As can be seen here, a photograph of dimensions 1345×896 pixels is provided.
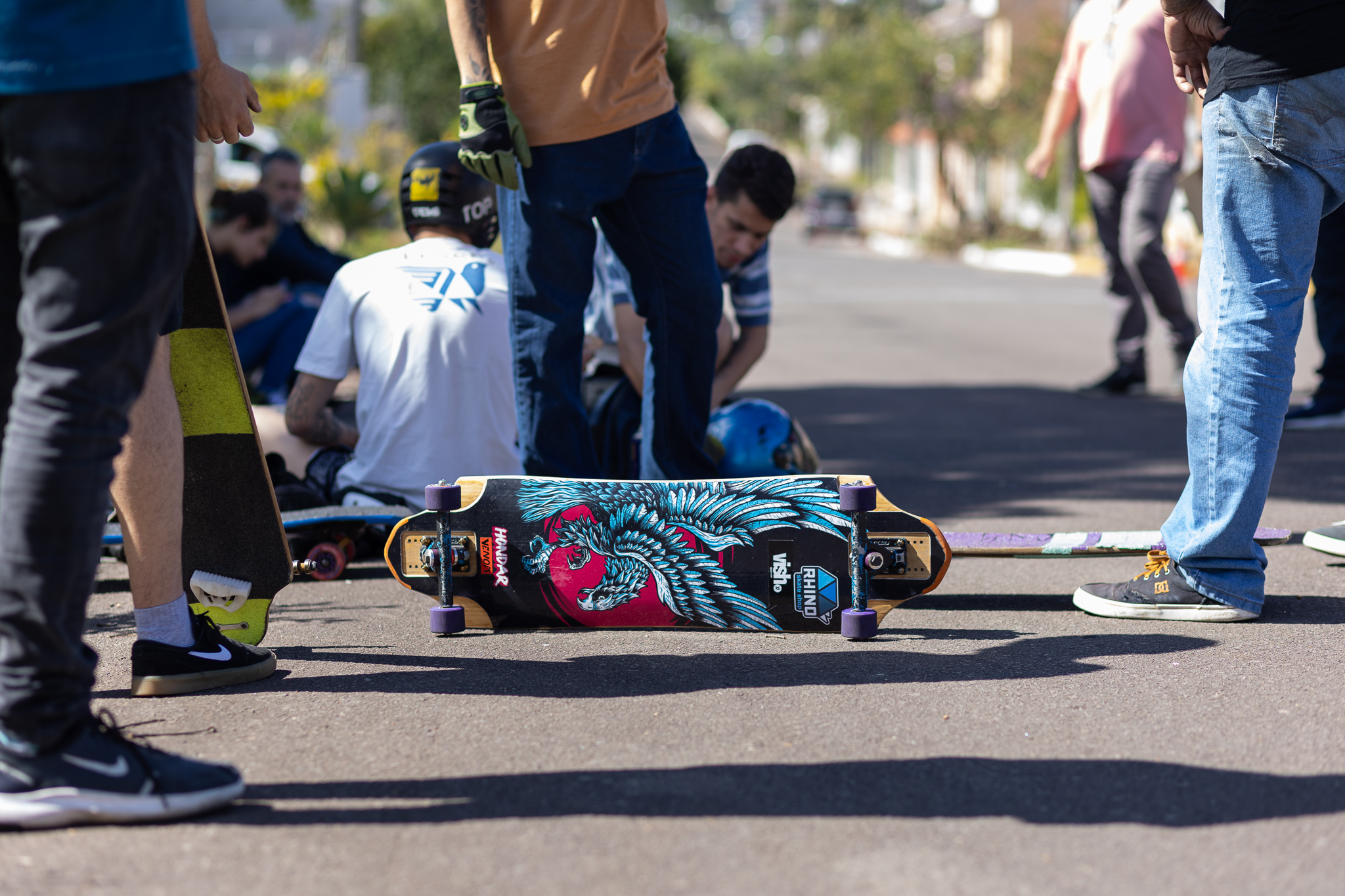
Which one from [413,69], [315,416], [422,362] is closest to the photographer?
[422,362]

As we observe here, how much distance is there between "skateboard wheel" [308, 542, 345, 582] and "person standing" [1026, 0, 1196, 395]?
4.73m

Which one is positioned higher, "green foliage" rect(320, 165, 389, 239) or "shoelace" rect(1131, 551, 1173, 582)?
"green foliage" rect(320, 165, 389, 239)

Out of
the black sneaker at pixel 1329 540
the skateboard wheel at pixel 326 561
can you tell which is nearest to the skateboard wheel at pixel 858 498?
the skateboard wheel at pixel 326 561

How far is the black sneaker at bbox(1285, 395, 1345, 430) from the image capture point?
643 centimetres

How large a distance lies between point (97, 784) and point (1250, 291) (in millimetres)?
2638

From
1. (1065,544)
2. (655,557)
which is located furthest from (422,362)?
(1065,544)

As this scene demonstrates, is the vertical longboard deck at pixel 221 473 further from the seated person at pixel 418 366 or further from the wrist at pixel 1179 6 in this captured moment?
the wrist at pixel 1179 6

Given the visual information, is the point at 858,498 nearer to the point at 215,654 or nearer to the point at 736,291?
the point at 215,654

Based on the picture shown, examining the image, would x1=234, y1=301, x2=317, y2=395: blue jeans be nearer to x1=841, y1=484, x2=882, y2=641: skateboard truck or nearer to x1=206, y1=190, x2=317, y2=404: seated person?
x1=206, y1=190, x2=317, y2=404: seated person

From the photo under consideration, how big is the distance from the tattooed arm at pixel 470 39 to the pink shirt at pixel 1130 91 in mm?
4662

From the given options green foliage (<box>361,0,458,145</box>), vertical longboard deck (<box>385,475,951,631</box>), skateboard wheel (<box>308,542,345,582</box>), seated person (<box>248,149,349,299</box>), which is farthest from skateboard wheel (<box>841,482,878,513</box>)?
green foliage (<box>361,0,458,145</box>)

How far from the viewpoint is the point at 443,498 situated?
315cm

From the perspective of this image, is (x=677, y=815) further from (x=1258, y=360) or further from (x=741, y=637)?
(x=1258, y=360)

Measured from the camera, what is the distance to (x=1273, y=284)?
326cm
